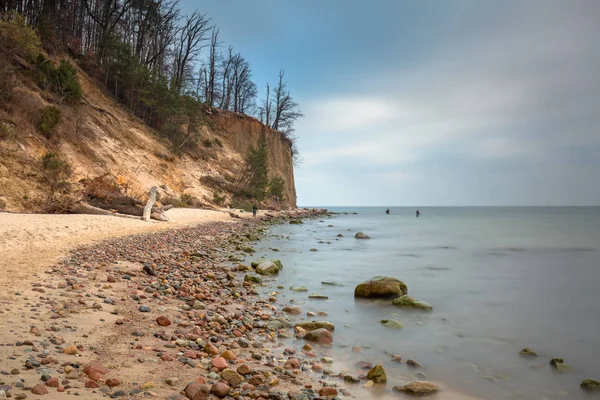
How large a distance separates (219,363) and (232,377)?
13.7 inches

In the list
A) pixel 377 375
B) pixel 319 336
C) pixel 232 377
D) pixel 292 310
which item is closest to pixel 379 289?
pixel 292 310

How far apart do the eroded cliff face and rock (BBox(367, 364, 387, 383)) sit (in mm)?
12309

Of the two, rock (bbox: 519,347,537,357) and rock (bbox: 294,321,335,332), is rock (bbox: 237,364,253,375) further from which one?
rock (bbox: 519,347,537,357)

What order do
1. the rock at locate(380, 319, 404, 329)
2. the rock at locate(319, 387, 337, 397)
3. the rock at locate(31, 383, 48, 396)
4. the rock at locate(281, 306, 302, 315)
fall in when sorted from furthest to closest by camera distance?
the rock at locate(281, 306, 302, 315) → the rock at locate(380, 319, 404, 329) → the rock at locate(319, 387, 337, 397) → the rock at locate(31, 383, 48, 396)

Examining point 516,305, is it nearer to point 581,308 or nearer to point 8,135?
point 581,308

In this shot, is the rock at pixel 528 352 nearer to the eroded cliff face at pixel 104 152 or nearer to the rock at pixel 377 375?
the rock at pixel 377 375

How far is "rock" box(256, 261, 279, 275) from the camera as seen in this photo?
869 centimetres

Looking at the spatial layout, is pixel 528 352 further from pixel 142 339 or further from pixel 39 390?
pixel 39 390

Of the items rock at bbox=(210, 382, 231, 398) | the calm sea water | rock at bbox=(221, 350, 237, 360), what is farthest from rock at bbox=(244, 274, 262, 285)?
rock at bbox=(210, 382, 231, 398)

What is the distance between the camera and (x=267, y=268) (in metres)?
8.80

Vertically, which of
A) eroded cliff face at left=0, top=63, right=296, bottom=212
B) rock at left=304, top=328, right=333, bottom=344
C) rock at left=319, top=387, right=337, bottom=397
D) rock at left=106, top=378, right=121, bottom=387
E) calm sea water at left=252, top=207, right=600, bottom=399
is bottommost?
calm sea water at left=252, top=207, right=600, bottom=399

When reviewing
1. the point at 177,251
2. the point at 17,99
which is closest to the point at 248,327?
the point at 177,251

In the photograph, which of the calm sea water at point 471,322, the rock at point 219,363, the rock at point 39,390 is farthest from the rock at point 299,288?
the rock at point 39,390

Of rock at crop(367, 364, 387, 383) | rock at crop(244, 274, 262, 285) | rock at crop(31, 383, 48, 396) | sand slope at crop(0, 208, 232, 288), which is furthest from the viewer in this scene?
rock at crop(244, 274, 262, 285)
